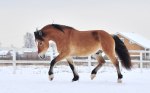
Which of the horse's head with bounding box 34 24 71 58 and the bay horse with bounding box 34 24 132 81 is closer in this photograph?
the bay horse with bounding box 34 24 132 81

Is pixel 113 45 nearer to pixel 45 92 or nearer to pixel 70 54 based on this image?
pixel 70 54

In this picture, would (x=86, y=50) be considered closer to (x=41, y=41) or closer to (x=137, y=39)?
(x=41, y=41)

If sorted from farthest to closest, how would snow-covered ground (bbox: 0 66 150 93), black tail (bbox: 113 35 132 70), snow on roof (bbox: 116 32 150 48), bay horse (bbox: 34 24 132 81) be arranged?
snow on roof (bbox: 116 32 150 48)
black tail (bbox: 113 35 132 70)
bay horse (bbox: 34 24 132 81)
snow-covered ground (bbox: 0 66 150 93)

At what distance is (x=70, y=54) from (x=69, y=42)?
301 mm

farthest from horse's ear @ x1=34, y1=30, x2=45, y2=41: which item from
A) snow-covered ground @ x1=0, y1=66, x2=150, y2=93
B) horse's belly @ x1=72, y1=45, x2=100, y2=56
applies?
snow-covered ground @ x1=0, y1=66, x2=150, y2=93

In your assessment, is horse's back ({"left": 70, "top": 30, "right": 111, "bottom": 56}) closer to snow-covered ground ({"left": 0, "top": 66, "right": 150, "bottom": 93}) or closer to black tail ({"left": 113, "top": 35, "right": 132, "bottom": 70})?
black tail ({"left": 113, "top": 35, "right": 132, "bottom": 70})

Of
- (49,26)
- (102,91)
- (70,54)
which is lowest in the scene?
(102,91)

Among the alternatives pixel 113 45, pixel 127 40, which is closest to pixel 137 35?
pixel 127 40

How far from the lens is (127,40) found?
53.3m

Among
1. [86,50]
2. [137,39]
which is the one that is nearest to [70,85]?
[86,50]

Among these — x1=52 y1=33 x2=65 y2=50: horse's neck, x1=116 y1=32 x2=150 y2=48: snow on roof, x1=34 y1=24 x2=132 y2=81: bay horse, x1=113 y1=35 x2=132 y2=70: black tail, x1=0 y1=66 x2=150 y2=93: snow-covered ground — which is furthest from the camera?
x1=116 y1=32 x2=150 y2=48: snow on roof

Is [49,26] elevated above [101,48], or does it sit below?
above

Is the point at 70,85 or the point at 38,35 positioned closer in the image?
the point at 70,85

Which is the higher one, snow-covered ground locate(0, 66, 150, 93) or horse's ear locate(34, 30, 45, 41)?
horse's ear locate(34, 30, 45, 41)
